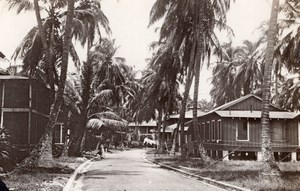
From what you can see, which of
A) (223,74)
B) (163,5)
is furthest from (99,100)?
(223,74)

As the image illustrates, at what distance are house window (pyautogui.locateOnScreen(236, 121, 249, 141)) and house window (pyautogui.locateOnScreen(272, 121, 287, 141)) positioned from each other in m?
1.90

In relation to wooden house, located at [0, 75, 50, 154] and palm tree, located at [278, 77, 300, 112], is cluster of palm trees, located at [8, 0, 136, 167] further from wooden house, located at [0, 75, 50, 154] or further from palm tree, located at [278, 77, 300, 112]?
palm tree, located at [278, 77, 300, 112]

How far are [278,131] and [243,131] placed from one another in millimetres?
2491

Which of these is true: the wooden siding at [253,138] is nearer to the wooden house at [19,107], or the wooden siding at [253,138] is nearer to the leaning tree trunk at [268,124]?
the wooden house at [19,107]

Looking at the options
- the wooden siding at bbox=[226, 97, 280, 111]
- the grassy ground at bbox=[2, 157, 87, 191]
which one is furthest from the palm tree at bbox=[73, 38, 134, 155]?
the grassy ground at bbox=[2, 157, 87, 191]

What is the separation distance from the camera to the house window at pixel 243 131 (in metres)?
32.4

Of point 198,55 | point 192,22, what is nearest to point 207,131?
point 192,22

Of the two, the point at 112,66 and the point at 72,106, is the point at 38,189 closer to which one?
the point at 72,106

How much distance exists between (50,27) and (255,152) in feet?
57.6

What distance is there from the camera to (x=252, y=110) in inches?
1364

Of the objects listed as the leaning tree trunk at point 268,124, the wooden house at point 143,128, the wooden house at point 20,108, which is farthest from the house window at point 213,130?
the wooden house at point 143,128

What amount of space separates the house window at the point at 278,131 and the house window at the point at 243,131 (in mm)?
1903

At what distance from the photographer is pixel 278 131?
32531 millimetres

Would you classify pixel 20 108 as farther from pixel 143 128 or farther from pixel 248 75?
pixel 143 128
